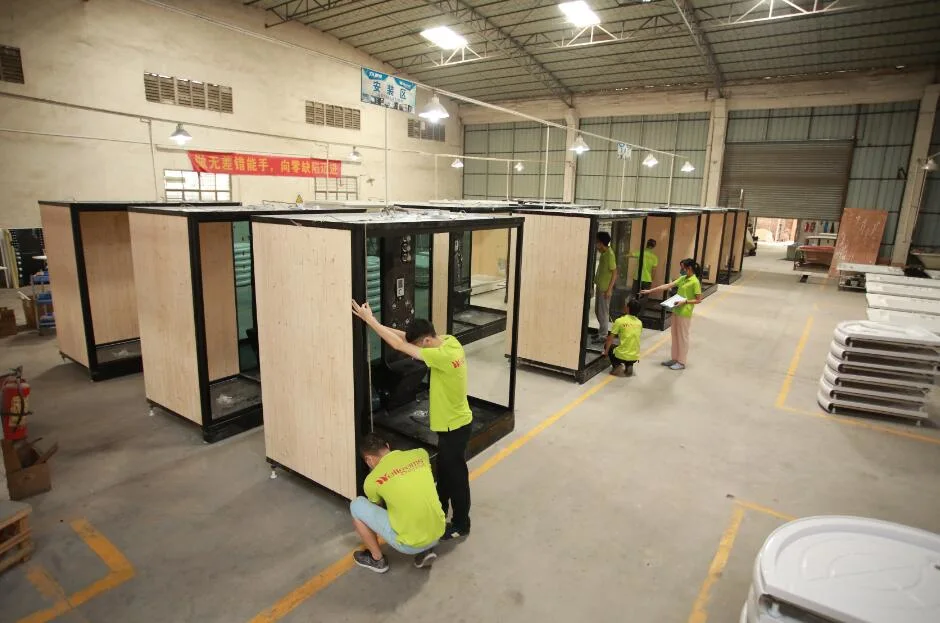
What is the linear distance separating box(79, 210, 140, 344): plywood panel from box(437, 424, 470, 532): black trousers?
6709mm

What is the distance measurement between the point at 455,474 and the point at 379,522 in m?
0.76

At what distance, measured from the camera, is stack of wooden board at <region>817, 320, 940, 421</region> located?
276 inches

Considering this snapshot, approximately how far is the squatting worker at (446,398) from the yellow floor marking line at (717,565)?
187cm

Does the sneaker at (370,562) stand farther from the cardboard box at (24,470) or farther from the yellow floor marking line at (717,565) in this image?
the cardboard box at (24,470)

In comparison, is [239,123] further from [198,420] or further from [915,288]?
[915,288]

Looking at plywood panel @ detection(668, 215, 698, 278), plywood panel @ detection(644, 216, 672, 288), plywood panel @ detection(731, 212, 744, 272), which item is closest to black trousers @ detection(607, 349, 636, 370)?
plywood panel @ detection(644, 216, 672, 288)

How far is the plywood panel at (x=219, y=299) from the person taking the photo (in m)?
7.08

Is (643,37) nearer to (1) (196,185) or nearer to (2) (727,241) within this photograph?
(2) (727,241)

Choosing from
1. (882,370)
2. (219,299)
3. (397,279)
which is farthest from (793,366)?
Answer: (219,299)

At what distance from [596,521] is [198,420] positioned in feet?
15.0

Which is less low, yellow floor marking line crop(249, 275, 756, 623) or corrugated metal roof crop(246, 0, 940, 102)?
corrugated metal roof crop(246, 0, 940, 102)

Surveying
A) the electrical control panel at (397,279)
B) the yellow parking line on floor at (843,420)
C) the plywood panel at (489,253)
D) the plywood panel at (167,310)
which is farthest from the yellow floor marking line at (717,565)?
the plywood panel at (489,253)

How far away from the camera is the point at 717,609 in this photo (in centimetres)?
385

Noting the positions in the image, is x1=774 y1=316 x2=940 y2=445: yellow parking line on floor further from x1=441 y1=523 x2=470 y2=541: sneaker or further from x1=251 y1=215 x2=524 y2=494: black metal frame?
x1=441 y1=523 x2=470 y2=541: sneaker
